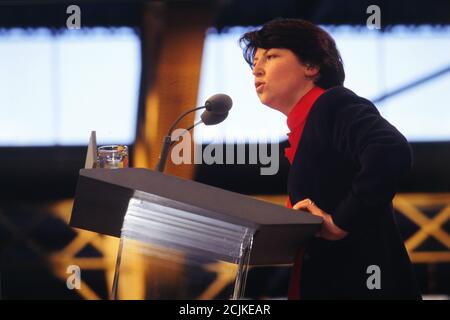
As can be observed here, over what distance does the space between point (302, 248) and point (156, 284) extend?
36 cm

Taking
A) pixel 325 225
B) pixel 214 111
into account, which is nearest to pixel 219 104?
pixel 214 111

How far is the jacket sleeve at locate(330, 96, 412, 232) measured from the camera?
5.55ft

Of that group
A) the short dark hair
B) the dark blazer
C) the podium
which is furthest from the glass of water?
the short dark hair

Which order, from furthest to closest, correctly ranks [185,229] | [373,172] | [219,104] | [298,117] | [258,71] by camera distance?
[258,71], [298,117], [219,104], [373,172], [185,229]

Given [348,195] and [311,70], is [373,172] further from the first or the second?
[311,70]

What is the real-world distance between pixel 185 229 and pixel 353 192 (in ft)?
1.25

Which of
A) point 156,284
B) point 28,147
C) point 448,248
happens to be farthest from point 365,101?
point 448,248

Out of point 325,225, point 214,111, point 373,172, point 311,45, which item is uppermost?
point 311,45

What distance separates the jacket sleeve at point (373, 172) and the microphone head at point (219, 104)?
0.29 m

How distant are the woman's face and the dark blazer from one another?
0.17 metres

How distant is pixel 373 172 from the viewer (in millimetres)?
1692

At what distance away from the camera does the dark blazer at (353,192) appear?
170 centimetres

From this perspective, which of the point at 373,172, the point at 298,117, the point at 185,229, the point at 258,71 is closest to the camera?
the point at 185,229
